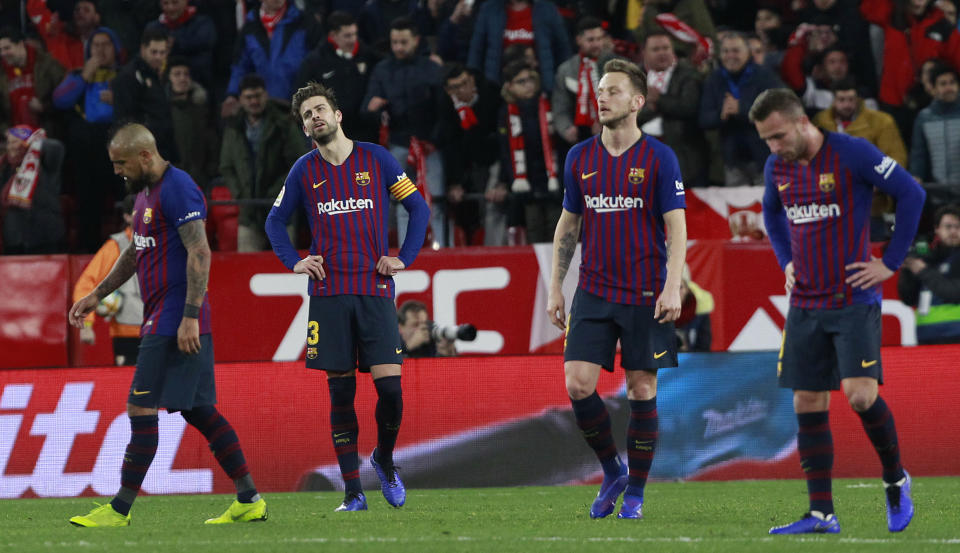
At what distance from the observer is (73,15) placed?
1752 cm

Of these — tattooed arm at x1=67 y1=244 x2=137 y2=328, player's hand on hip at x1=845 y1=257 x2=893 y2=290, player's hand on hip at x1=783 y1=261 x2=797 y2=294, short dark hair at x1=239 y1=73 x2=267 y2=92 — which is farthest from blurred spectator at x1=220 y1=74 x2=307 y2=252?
player's hand on hip at x1=845 y1=257 x2=893 y2=290

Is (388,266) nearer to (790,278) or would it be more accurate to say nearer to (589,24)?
(790,278)

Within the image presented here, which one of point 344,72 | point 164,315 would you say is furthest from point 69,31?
point 164,315

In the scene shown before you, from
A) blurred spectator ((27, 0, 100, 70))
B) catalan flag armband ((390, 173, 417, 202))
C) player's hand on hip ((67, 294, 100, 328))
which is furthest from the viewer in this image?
blurred spectator ((27, 0, 100, 70))

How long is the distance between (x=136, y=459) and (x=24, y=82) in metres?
9.52

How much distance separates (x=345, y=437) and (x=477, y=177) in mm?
6706

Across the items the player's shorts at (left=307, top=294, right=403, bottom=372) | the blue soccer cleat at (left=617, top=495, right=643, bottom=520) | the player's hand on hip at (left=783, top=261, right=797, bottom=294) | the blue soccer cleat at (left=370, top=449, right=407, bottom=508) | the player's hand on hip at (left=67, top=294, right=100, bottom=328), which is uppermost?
the player's hand on hip at (left=783, top=261, right=797, bottom=294)

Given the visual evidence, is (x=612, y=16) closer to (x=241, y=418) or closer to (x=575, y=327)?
(x=241, y=418)

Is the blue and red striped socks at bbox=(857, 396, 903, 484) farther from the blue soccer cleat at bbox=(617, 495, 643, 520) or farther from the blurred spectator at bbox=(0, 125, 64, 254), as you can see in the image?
the blurred spectator at bbox=(0, 125, 64, 254)

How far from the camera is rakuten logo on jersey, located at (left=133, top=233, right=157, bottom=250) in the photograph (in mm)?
7977

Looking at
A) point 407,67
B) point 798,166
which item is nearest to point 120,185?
point 407,67

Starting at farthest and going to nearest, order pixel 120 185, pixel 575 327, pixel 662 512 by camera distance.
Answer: pixel 120 185 → pixel 662 512 → pixel 575 327

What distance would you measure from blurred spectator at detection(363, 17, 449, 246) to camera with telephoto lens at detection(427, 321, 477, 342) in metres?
2.31

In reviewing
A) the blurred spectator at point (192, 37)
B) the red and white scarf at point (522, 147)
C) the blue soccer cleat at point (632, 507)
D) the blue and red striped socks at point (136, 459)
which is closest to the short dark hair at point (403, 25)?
the red and white scarf at point (522, 147)
